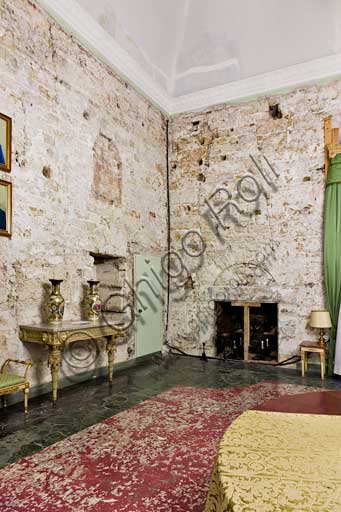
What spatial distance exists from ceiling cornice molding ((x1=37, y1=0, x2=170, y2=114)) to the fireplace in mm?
4293

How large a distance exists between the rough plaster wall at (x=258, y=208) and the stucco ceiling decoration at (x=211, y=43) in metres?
0.38

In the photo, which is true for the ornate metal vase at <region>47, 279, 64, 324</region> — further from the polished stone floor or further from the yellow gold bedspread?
the yellow gold bedspread

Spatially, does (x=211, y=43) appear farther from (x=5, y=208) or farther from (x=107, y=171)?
(x=5, y=208)

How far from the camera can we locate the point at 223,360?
664 centimetres

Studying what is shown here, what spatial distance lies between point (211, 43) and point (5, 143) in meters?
4.60

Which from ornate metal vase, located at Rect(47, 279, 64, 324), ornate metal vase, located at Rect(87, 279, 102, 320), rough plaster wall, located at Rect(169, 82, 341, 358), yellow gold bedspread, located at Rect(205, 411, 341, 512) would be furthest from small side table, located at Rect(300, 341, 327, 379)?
yellow gold bedspread, located at Rect(205, 411, 341, 512)

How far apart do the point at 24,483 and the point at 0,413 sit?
158 centimetres

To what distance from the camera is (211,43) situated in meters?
6.79

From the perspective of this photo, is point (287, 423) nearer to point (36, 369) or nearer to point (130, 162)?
point (36, 369)

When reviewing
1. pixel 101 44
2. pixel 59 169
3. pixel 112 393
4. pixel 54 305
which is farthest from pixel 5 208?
pixel 101 44

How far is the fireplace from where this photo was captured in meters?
6.54

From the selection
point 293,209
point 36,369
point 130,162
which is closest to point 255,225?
point 293,209

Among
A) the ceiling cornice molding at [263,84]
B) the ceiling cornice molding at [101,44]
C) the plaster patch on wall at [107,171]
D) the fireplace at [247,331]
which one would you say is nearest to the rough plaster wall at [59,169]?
the plaster patch on wall at [107,171]

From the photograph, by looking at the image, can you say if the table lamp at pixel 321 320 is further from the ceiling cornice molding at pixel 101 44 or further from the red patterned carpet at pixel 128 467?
the ceiling cornice molding at pixel 101 44
